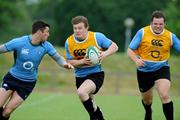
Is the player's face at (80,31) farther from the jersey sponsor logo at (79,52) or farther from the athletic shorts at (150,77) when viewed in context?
the athletic shorts at (150,77)

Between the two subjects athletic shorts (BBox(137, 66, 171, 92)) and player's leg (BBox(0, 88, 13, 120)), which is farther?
athletic shorts (BBox(137, 66, 171, 92))

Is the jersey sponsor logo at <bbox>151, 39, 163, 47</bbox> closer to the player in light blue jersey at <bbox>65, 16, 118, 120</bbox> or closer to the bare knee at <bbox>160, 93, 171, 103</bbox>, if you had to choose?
the player in light blue jersey at <bbox>65, 16, 118, 120</bbox>

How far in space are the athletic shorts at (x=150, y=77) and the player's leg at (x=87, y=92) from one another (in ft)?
4.37

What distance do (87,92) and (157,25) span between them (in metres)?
1.93

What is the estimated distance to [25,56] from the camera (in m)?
12.1

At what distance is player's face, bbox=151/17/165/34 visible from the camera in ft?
41.1

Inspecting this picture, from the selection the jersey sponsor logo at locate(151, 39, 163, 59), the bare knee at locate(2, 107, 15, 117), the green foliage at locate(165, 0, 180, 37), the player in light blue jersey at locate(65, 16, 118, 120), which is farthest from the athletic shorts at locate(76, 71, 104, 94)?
the green foliage at locate(165, 0, 180, 37)

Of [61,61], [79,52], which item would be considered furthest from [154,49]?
[61,61]

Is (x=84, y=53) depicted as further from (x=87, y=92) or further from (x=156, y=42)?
(x=156, y=42)

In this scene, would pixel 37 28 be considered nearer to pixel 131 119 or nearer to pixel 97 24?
pixel 131 119

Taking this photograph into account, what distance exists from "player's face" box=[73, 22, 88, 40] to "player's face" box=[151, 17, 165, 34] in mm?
1360

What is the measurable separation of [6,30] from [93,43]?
211ft

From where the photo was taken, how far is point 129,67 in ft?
138

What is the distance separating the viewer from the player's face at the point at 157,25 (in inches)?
493
